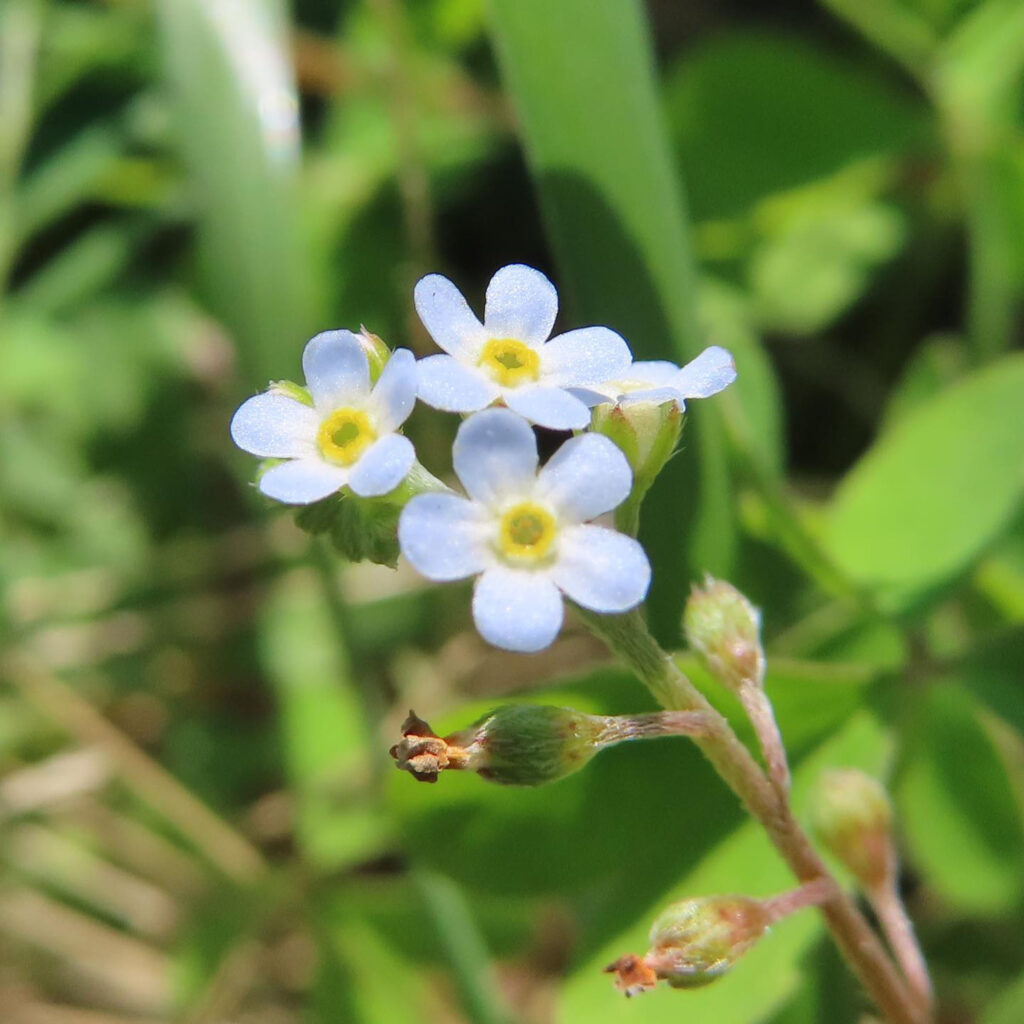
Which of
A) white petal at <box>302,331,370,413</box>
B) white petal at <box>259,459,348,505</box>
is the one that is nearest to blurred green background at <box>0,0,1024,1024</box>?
white petal at <box>302,331,370,413</box>

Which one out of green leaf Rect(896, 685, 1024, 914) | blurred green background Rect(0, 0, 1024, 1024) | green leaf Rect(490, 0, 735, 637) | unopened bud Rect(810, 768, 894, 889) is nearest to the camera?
unopened bud Rect(810, 768, 894, 889)

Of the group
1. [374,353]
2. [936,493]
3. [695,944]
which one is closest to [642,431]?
[374,353]

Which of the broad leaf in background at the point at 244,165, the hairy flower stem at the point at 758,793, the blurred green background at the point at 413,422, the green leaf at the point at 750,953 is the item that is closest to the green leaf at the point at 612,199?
the blurred green background at the point at 413,422

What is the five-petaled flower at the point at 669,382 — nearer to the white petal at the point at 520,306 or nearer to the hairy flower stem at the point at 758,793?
the white petal at the point at 520,306

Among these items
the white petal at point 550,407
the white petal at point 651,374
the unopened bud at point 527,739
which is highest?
the white petal at point 651,374

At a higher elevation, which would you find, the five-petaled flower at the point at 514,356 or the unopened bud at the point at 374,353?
the unopened bud at the point at 374,353

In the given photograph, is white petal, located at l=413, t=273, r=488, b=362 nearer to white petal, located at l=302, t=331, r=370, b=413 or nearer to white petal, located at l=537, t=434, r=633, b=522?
white petal, located at l=302, t=331, r=370, b=413
